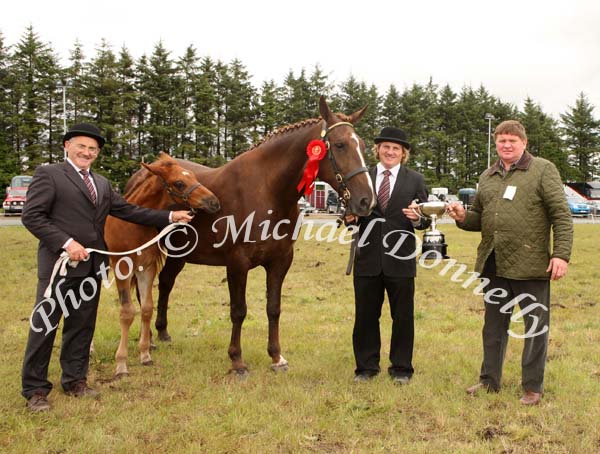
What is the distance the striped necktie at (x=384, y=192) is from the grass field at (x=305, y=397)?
170 centimetres

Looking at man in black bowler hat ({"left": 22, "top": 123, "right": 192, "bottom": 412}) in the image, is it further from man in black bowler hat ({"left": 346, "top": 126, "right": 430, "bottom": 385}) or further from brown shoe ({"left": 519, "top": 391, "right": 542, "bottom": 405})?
brown shoe ({"left": 519, "top": 391, "right": 542, "bottom": 405})

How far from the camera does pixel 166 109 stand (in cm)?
4397

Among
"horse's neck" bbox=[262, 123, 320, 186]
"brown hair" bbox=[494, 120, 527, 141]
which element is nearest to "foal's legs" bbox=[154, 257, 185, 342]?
"horse's neck" bbox=[262, 123, 320, 186]

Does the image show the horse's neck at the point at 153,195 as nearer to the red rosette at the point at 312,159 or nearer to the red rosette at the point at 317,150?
the red rosette at the point at 312,159

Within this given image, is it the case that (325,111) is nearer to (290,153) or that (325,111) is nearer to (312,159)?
(312,159)

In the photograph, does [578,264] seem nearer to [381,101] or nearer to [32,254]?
[32,254]

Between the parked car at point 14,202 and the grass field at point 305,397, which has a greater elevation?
the parked car at point 14,202

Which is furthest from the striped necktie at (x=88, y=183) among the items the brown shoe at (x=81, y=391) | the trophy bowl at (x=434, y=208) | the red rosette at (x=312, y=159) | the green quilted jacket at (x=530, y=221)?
the green quilted jacket at (x=530, y=221)

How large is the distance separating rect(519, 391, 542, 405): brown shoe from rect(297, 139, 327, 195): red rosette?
262 cm

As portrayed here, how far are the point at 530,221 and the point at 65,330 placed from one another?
13.3 feet

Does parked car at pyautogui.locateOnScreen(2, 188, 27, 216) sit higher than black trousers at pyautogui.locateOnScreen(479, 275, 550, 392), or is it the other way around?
parked car at pyautogui.locateOnScreen(2, 188, 27, 216)

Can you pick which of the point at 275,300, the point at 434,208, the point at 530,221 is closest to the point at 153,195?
the point at 275,300

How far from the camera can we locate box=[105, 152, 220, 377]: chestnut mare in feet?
16.3

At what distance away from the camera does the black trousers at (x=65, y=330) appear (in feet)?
13.5
